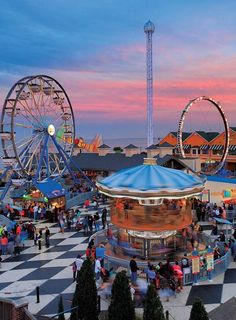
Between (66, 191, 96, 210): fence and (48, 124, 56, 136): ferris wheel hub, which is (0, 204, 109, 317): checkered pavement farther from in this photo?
(48, 124, 56, 136): ferris wheel hub

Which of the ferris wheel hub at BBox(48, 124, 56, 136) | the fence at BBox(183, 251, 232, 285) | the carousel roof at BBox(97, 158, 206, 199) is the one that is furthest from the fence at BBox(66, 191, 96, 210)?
the fence at BBox(183, 251, 232, 285)

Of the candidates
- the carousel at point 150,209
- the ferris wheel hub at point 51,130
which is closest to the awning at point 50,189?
the ferris wheel hub at point 51,130

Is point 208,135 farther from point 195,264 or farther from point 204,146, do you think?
point 195,264

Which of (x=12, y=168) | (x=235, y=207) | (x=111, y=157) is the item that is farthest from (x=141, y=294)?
(x=111, y=157)

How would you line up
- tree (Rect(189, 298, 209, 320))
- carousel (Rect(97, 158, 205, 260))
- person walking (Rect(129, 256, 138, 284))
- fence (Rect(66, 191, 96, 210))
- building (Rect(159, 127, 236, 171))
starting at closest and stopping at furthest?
tree (Rect(189, 298, 209, 320)) < person walking (Rect(129, 256, 138, 284)) < carousel (Rect(97, 158, 205, 260)) < fence (Rect(66, 191, 96, 210)) < building (Rect(159, 127, 236, 171))

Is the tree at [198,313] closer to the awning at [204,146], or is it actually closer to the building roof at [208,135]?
the awning at [204,146]

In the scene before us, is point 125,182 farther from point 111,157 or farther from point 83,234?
point 111,157
